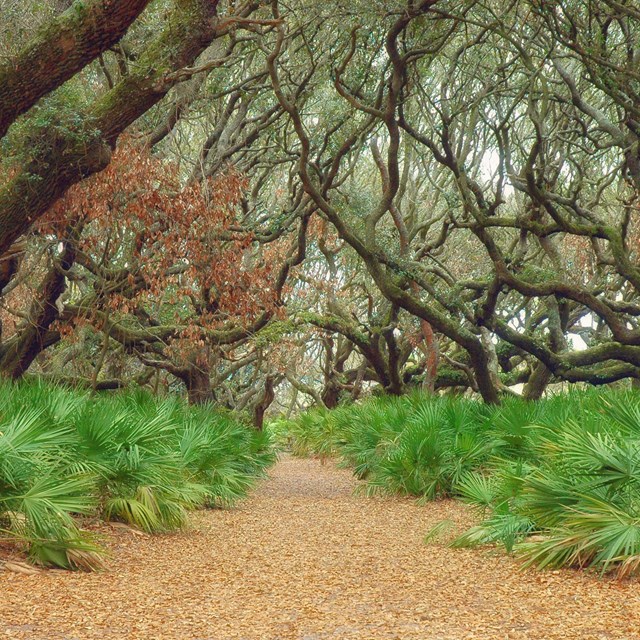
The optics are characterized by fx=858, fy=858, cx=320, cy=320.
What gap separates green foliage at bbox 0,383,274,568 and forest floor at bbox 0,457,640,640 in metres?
0.30

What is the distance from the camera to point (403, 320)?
818 inches

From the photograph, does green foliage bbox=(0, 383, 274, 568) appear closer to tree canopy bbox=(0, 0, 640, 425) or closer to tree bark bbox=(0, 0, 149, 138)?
tree canopy bbox=(0, 0, 640, 425)

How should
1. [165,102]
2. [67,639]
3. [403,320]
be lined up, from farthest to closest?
[403,320], [165,102], [67,639]

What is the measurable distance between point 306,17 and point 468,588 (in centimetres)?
901

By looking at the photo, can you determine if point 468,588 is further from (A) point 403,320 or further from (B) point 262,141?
(A) point 403,320

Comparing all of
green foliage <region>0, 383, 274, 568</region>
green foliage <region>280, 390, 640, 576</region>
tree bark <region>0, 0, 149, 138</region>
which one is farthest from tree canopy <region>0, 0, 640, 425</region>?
green foliage <region>280, 390, 640, 576</region>

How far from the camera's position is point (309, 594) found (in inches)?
221

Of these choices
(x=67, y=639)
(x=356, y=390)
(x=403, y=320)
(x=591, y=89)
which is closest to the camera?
(x=67, y=639)

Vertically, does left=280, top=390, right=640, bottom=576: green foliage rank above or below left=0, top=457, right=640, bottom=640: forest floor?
above

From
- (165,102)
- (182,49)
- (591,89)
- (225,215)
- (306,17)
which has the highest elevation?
(591,89)

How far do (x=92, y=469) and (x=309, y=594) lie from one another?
2669 mm

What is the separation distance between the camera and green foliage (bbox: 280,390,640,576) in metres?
5.90

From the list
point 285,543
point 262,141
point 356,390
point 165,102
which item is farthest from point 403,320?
point 285,543

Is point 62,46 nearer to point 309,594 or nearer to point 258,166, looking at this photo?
point 309,594
